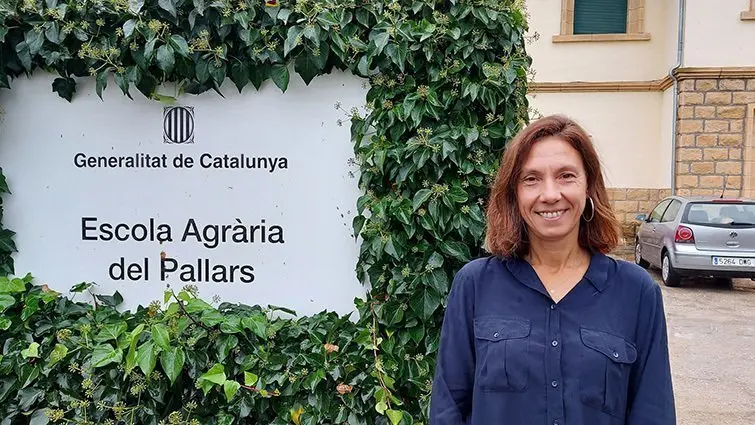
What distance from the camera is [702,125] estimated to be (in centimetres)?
1129

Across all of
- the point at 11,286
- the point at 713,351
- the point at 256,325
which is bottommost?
the point at 713,351

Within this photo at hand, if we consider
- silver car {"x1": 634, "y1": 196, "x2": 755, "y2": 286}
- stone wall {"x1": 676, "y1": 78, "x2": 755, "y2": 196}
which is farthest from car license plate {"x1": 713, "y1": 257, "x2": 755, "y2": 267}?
stone wall {"x1": 676, "y1": 78, "x2": 755, "y2": 196}

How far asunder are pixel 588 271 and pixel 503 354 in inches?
12.7

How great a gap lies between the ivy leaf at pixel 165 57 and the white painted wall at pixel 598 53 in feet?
36.0

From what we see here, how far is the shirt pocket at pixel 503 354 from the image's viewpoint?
1.49 metres

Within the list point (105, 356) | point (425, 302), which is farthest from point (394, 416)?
point (105, 356)

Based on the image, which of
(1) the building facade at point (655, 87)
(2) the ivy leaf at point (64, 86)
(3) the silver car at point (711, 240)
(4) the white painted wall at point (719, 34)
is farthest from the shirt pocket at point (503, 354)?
(4) the white painted wall at point (719, 34)

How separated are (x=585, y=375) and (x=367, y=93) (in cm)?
143

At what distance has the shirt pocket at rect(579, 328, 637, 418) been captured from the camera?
4.76 ft

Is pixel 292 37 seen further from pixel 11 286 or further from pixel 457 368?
pixel 11 286

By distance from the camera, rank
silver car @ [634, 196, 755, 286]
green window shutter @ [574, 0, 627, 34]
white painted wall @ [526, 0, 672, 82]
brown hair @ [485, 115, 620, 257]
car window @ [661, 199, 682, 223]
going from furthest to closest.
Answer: green window shutter @ [574, 0, 627, 34] → white painted wall @ [526, 0, 672, 82] → car window @ [661, 199, 682, 223] → silver car @ [634, 196, 755, 286] → brown hair @ [485, 115, 620, 257]

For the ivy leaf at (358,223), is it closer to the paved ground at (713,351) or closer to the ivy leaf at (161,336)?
the ivy leaf at (161,336)

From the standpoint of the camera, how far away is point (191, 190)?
2592 mm

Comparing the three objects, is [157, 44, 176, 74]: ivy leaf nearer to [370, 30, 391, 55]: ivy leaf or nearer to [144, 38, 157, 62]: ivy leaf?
[144, 38, 157, 62]: ivy leaf
